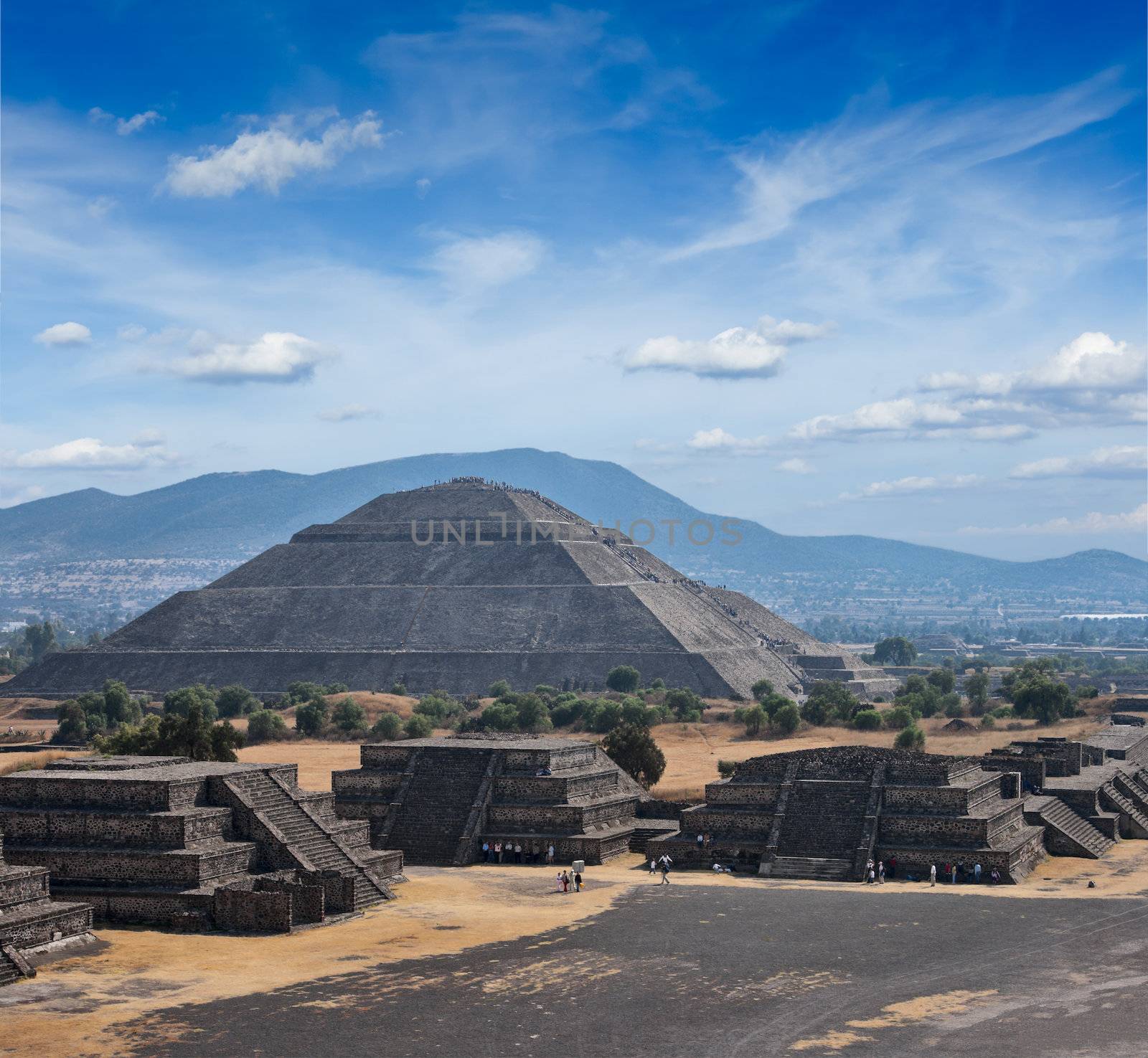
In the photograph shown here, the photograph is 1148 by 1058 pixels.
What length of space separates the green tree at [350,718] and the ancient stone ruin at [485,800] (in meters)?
38.4

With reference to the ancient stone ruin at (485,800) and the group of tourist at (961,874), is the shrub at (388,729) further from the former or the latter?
the group of tourist at (961,874)

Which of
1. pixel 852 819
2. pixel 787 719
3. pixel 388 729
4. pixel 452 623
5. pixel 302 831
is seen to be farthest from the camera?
pixel 452 623

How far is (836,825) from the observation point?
53719 millimetres

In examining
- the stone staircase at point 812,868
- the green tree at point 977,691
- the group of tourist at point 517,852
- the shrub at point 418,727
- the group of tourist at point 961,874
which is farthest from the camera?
the green tree at point 977,691

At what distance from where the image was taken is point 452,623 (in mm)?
147625

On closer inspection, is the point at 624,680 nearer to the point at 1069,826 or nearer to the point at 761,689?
the point at 761,689

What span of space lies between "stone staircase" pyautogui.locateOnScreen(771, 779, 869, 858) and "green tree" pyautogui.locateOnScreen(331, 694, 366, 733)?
156 feet

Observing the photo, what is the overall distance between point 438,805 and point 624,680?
70.5 m

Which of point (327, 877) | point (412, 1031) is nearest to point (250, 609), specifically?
point (327, 877)

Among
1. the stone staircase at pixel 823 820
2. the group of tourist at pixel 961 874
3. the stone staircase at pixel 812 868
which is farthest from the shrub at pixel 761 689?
the group of tourist at pixel 961 874

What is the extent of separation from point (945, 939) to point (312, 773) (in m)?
40.4

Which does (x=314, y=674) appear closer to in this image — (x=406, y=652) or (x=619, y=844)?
(x=406, y=652)

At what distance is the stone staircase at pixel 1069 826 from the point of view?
5766 cm

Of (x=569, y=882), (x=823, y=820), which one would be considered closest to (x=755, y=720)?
(x=823, y=820)
